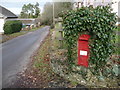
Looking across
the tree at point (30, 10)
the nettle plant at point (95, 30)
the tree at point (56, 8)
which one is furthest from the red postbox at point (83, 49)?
the tree at point (30, 10)

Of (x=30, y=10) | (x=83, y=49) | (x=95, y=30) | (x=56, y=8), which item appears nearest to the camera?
(x=95, y=30)

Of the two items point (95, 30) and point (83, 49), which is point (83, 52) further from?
point (95, 30)

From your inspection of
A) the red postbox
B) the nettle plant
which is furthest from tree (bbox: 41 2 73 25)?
the red postbox

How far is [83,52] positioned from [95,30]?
695 mm

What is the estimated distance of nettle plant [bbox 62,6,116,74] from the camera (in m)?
4.06

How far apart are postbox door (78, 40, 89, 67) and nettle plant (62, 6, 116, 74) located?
114 millimetres

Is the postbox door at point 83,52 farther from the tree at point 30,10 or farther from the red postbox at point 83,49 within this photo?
the tree at point 30,10

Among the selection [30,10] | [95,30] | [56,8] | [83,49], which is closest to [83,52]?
[83,49]

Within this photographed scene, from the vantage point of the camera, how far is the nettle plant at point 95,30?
406cm

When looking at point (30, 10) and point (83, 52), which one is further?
point (30, 10)

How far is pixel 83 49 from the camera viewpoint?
434cm

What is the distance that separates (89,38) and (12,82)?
7.95 feet

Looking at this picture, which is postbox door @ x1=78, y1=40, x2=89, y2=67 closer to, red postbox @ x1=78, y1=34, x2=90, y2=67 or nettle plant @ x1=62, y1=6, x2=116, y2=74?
red postbox @ x1=78, y1=34, x2=90, y2=67

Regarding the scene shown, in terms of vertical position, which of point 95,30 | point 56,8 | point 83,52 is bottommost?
point 83,52
